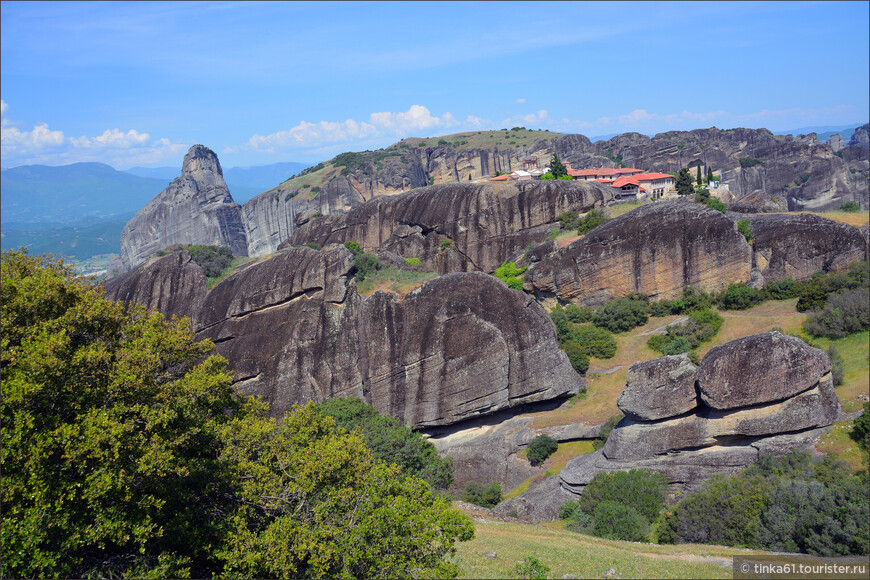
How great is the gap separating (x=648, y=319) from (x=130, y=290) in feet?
118

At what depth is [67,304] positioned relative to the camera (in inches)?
543

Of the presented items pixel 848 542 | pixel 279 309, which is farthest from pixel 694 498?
pixel 279 309

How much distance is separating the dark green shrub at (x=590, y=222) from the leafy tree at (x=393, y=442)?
2706cm

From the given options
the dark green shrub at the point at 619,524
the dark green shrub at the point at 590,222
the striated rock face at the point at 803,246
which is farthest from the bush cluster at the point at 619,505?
the dark green shrub at the point at 590,222

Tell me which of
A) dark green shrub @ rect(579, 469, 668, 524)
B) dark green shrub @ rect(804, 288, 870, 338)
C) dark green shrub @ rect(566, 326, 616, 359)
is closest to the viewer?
dark green shrub @ rect(579, 469, 668, 524)

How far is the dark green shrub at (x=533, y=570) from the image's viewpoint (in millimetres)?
14289

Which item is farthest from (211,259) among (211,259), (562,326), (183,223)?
(183,223)

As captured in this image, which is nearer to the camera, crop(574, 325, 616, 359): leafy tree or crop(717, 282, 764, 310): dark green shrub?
crop(574, 325, 616, 359): leafy tree

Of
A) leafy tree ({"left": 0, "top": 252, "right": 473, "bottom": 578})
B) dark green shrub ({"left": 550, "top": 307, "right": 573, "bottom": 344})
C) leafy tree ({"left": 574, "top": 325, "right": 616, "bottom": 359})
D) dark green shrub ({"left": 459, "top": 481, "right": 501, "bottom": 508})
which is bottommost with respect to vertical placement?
dark green shrub ({"left": 459, "top": 481, "right": 501, "bottom": 508})

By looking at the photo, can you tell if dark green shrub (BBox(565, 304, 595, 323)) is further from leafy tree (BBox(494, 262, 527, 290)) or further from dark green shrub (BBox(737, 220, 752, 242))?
dark green shrub (BBox(737, 220, 752, 242))

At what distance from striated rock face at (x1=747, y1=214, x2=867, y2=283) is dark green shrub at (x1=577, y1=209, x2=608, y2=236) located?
12.0 metres

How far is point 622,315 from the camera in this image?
40.8 m

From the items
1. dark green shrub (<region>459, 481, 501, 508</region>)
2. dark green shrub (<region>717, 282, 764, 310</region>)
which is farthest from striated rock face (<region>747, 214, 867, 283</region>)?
dark green shrub (<region>459, 481, 501, 508</region>)

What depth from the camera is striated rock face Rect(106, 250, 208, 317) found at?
37156 millimetres
